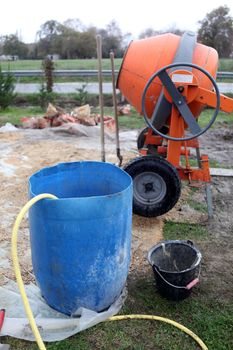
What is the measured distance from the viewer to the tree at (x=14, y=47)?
30.9 meters

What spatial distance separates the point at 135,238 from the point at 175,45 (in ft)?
6.32

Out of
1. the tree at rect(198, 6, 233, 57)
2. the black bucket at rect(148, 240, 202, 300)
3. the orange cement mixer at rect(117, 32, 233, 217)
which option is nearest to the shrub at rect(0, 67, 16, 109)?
the orange cement mixer at rect(117, 32, 233, 217)

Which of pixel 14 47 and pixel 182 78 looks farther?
pixel 14 47

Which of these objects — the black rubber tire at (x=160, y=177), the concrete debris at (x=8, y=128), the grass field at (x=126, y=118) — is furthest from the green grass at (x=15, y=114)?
the black rubber tire at (x=160, y=177)

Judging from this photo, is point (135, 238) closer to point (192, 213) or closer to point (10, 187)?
point (192, 213)

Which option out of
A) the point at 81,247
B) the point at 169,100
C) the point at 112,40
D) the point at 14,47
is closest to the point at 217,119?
the point at 169,100

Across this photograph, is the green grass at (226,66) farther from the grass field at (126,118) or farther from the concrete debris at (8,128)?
the concrete debris at (8,128)

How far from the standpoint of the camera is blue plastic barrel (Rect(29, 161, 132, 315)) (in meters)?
2.08

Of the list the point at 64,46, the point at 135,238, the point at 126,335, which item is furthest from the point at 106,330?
the point at 64,46

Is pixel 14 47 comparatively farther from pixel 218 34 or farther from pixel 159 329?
pixel 159 329

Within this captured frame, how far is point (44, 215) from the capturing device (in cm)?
209

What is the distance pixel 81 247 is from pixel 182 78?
206 cm

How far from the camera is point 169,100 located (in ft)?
12.0

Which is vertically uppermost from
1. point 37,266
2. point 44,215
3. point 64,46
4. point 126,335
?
point 64,46
